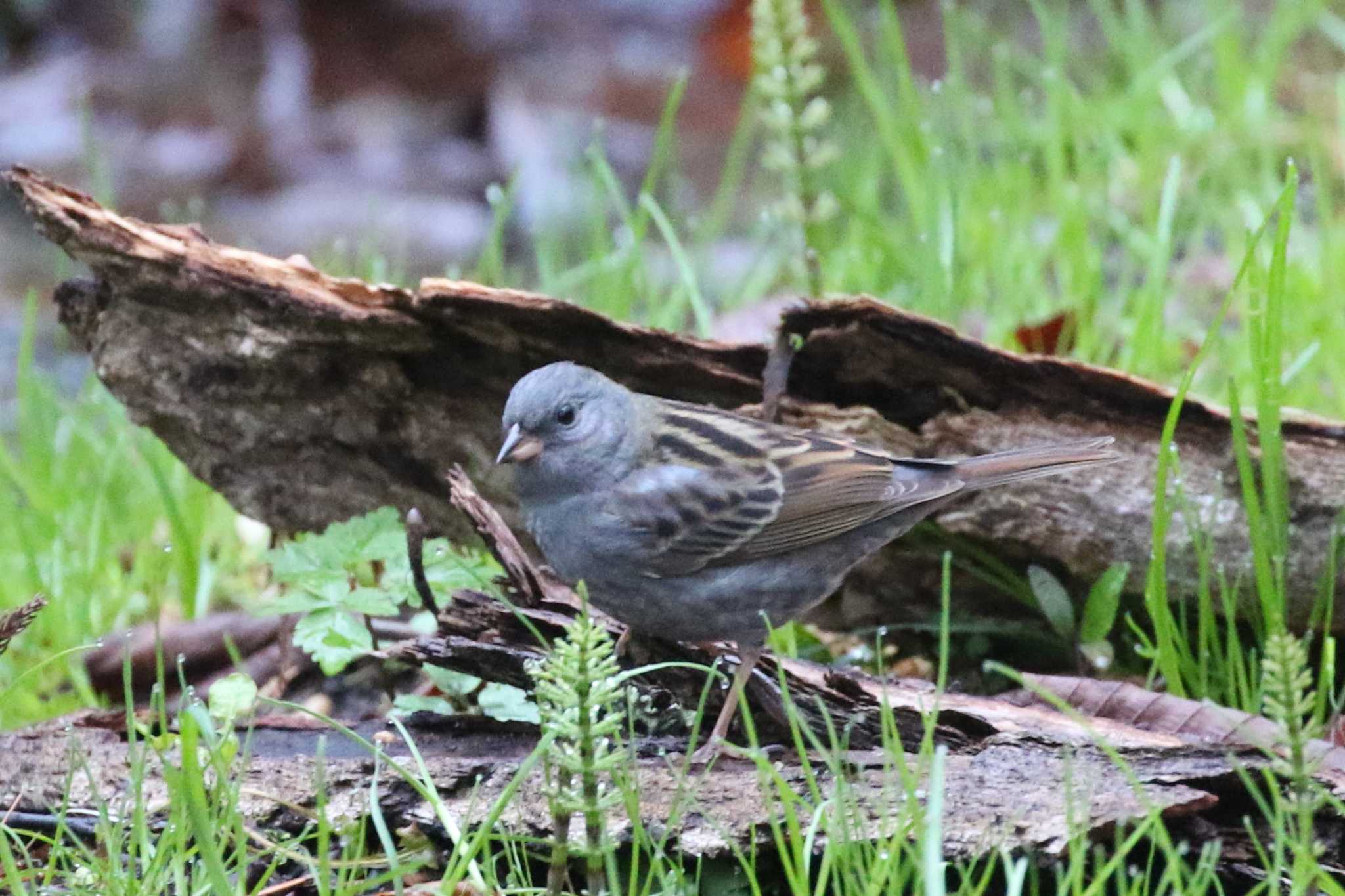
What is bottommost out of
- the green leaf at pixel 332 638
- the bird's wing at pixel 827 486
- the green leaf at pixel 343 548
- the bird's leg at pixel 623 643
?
the bird's leg at pixel 623 643

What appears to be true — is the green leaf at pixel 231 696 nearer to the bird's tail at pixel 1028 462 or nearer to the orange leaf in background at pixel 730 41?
the bird's tail at pixel 1028 462

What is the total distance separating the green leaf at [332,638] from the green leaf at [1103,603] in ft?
5.31

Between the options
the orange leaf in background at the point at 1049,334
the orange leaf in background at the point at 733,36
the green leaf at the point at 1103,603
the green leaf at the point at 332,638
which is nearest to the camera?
the green leaf at the point at 332,638

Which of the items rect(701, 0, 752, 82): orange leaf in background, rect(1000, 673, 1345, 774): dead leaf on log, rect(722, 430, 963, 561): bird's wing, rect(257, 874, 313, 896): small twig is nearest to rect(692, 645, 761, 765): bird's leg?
rect(722, 430, 963, 561): bird's wing

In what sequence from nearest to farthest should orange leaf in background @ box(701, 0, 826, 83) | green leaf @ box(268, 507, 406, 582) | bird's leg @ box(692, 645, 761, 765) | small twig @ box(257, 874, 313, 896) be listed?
small twig @ box(257, 874, 313, 896), bird's leg @ box(692, 645, 761, 765), green leaf @ box(268, 507, 406, 582), orange leaf in background @ box(701, 0, 826, 83)

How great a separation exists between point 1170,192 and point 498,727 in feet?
9.31

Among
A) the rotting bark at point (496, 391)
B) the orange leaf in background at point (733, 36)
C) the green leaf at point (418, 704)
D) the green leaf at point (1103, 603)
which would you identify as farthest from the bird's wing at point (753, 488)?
the orange leaf in background at point (733, 36)

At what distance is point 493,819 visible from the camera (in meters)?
2.62

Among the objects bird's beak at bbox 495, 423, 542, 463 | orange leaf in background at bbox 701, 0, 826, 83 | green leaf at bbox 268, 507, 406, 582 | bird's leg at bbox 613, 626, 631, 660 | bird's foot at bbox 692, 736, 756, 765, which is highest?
orange leaf in background at bbox 701, 0, 826, 83

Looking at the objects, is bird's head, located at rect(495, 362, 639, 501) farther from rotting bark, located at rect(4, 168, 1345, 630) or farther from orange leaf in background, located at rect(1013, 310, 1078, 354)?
orange leaf in background, located at rect(1013, 310, 1078, 354)

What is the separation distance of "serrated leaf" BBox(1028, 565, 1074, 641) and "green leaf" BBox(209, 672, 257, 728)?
1757mm

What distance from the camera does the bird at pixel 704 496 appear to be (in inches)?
141

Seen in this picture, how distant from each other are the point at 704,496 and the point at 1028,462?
0.73 m

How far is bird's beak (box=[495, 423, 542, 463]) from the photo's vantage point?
357 cm
